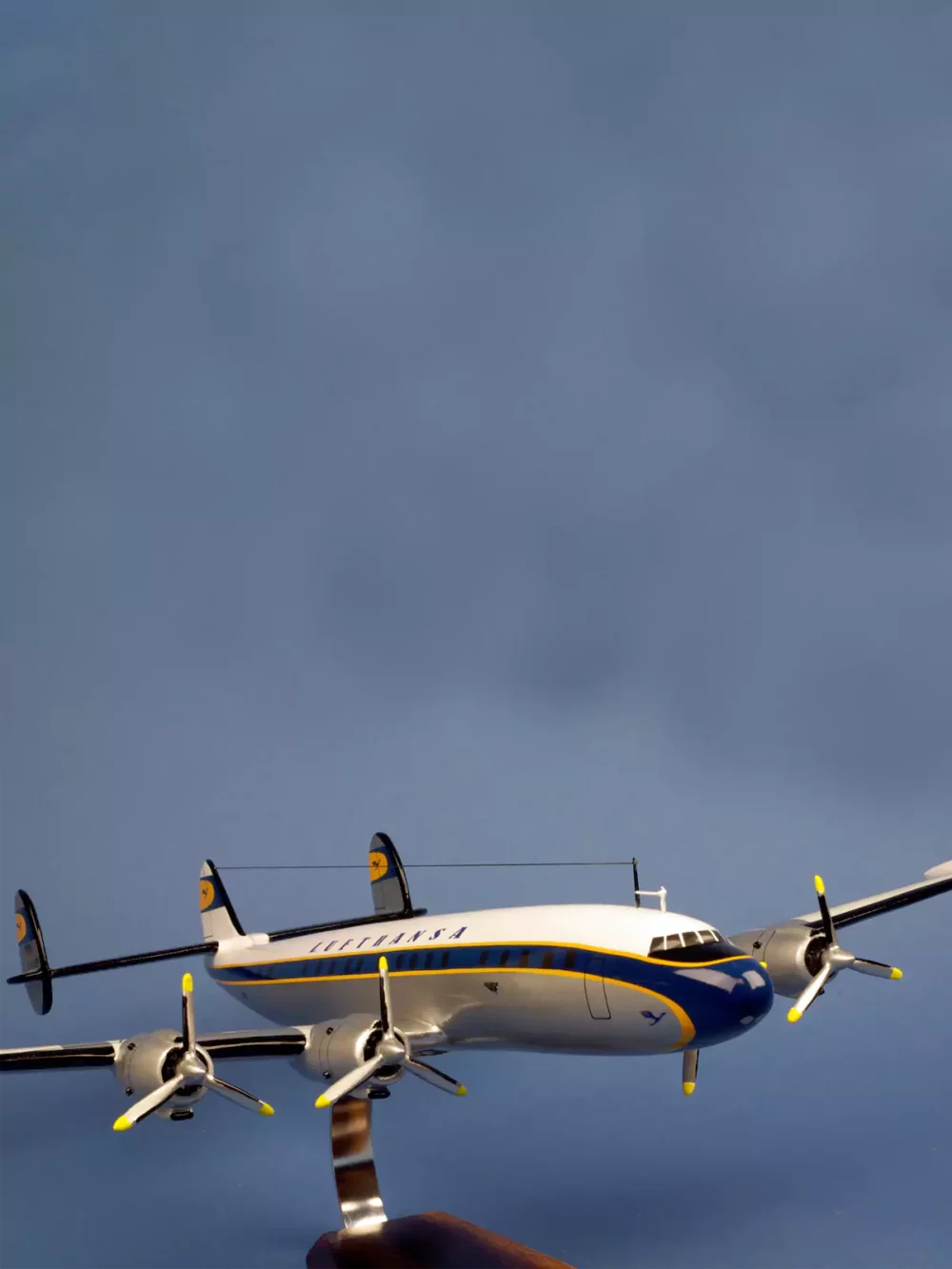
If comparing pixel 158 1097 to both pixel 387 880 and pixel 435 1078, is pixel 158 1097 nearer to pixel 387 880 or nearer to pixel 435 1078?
pixel 435 1078

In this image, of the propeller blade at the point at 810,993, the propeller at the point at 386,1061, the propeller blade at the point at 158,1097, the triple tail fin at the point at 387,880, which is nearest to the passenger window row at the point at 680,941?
the propeller blade at the point at 810,993

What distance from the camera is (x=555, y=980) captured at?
1623cm

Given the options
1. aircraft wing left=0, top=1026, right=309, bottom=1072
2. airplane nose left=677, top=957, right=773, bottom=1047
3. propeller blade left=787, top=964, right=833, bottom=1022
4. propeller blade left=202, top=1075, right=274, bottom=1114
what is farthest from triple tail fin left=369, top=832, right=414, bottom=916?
airplane nose left=677, top=957, right=773, bottom=1047

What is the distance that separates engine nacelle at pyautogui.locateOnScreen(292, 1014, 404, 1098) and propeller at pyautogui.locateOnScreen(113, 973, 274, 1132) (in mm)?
965

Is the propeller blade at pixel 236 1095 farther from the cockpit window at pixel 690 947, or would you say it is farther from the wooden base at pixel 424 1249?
the cockpit window at pixel 690 947

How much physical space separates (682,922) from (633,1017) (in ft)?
4.24

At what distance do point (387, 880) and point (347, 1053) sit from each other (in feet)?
21.6

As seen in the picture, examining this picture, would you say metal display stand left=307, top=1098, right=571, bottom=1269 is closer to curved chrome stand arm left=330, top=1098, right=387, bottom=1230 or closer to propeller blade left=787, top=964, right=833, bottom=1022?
curved chrome stand arm left=330, top=1098, right=387, bottom=1230

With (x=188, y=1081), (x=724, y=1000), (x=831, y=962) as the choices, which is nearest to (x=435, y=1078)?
(x=188, y=1081)

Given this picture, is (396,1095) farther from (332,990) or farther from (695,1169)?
(695,1169)

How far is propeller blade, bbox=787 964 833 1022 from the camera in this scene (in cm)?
1647

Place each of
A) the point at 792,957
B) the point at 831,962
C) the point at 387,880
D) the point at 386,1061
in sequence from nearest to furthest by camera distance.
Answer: the point at 386,1061, the point at 831,962, the point at 792,957, the point at 387,880

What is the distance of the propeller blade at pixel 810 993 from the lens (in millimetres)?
16469

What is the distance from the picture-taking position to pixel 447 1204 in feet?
60.4
